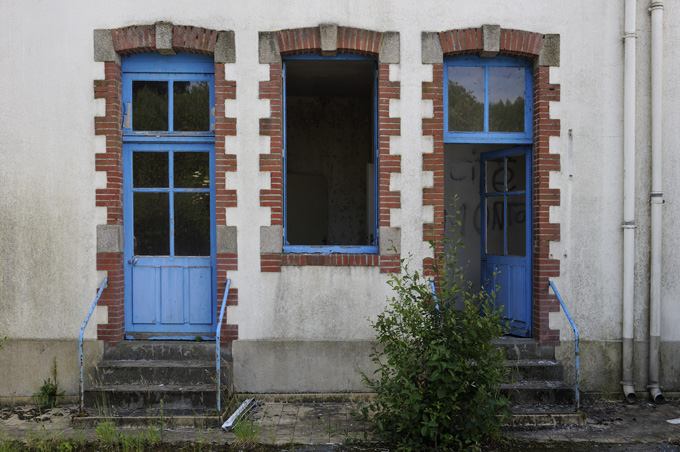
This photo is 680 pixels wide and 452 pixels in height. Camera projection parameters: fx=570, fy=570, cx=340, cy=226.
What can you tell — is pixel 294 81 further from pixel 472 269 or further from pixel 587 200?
pixel 587 200

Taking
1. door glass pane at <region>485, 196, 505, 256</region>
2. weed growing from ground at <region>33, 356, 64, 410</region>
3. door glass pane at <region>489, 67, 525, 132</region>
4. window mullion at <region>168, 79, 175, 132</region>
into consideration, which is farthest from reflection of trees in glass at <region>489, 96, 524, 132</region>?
weed growing from ground at <region>33, 356, 64, 410</region>

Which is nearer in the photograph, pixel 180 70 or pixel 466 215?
pixel 180 70

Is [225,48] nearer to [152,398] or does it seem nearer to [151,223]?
[151,223]

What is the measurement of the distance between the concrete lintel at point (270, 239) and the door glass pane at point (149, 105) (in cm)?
161

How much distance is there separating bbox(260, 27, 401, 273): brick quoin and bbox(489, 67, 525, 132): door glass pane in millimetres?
1142

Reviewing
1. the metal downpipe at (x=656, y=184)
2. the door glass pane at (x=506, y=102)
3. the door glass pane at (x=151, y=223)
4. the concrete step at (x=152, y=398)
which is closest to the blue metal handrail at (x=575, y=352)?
the metal downpipe at (x=656, y=184)

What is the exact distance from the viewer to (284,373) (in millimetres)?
5988

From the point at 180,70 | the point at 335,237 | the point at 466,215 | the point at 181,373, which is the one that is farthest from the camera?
the point at 335,237

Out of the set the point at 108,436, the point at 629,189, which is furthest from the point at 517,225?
the point at 108,436

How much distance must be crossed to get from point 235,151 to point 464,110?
2.57 meters

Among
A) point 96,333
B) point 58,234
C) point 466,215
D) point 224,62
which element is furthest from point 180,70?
point 466,215

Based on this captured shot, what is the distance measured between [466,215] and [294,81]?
3.50 m

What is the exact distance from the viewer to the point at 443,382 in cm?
455

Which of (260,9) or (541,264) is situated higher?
(260,9)
